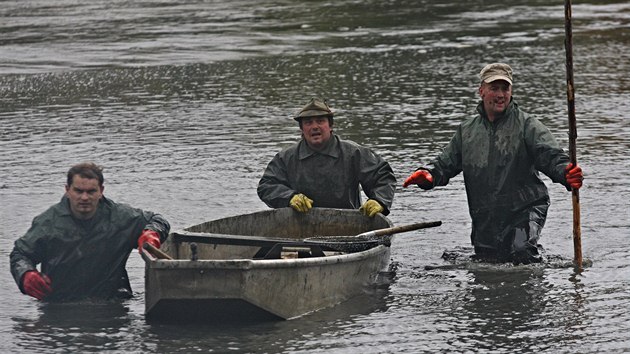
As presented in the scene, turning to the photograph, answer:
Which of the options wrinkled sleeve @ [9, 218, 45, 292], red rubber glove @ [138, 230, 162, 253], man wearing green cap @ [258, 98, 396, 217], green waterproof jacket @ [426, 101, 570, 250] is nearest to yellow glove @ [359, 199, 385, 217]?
man wearing green cap @ [258, 98, 396, 217]

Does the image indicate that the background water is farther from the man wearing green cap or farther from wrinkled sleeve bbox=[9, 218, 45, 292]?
the man wearing green cap

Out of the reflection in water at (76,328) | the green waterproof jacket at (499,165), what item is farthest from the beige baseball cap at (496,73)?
the reflection in water at (76,328)

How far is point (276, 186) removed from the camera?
11.8 m

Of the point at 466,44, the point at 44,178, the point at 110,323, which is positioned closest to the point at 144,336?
the point at 110,323

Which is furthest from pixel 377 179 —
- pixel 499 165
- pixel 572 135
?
pixel 572 135

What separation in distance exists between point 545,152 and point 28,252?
13.5ft

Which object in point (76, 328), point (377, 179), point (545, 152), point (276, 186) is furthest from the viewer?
point (276, 186)

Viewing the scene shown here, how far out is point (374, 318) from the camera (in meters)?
10.3

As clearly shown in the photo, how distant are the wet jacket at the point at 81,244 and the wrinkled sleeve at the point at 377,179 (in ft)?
6.33

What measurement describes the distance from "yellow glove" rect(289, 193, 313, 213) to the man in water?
4.65 ft

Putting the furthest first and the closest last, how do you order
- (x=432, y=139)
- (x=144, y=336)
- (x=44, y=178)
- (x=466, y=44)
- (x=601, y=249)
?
1. (x=466, y=44)
2. (x=432, y=139)
3. (x=44, y=178)
4. (x=601, y=249)
5. (x=144, y=336)

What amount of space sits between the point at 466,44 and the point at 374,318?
16374mm

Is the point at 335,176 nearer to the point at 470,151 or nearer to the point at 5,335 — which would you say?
the point at 470,151

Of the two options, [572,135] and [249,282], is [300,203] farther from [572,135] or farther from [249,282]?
[572,135]
